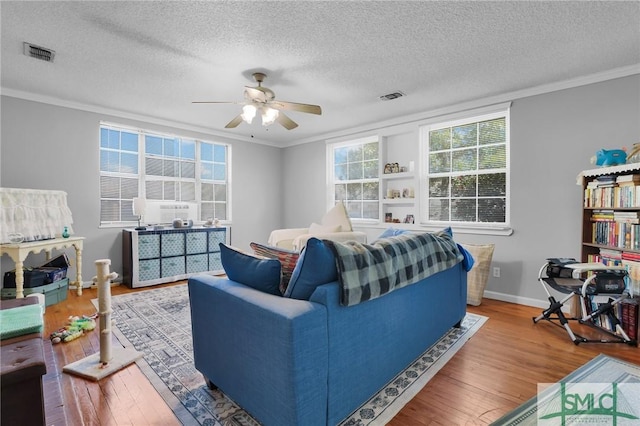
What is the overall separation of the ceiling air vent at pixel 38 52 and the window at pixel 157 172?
5.49 feet

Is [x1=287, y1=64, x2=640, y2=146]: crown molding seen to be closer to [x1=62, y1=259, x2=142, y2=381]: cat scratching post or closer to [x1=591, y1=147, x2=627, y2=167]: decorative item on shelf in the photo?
[x1=591, y1=147, x2=627, y2=167]: decorative item on shelf

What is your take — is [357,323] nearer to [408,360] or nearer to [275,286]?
[275,286]

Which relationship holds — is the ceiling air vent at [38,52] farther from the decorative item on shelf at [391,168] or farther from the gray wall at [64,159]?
the decorative item on shelf at [391,168]

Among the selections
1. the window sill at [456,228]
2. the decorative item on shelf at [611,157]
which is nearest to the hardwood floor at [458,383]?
the window sill at [456,228]

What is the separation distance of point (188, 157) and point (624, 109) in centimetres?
570

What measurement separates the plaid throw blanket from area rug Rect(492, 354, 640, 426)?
2.89 feet

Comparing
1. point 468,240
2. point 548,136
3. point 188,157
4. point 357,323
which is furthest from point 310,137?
point 357,323

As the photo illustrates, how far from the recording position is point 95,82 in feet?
10.8

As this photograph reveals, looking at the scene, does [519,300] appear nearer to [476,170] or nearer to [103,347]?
[476,170]

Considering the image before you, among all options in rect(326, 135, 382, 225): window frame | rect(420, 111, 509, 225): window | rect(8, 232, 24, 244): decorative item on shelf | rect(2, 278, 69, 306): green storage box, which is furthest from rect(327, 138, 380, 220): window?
rect(8, 232, 24, 244): decorative item on shelf

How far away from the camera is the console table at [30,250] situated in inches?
119

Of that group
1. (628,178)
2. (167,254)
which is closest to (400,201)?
(628,178)

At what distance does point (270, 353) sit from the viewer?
133 cm

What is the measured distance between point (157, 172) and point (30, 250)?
6.59ft
